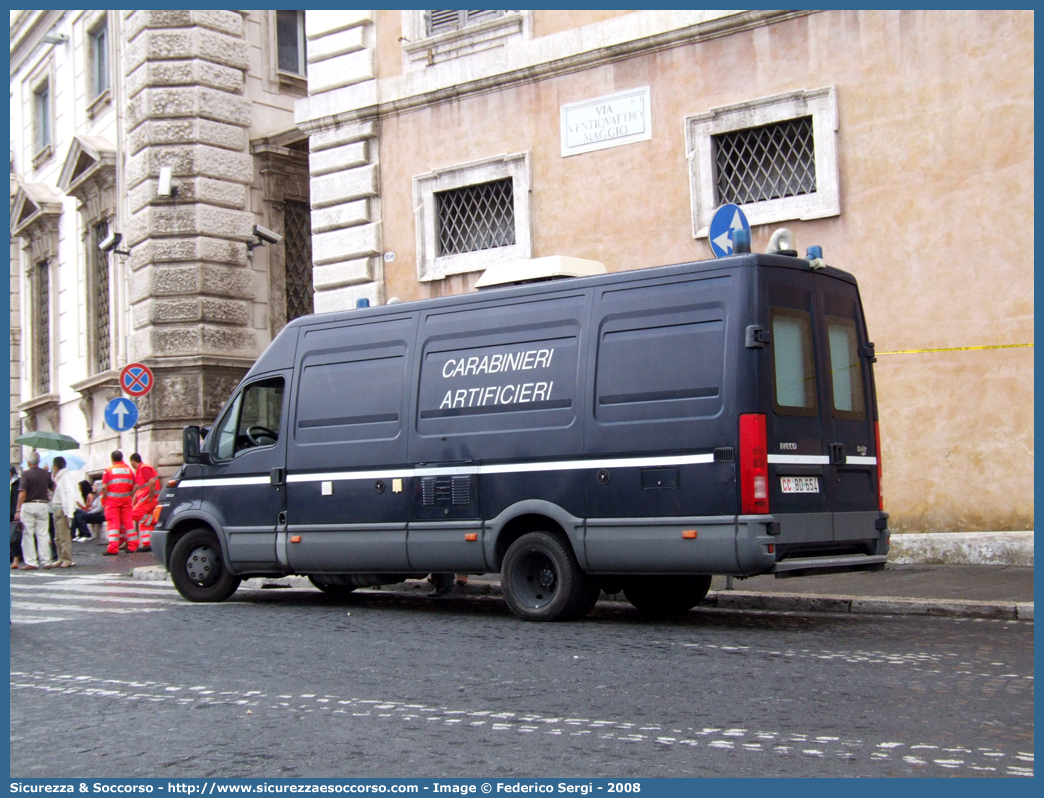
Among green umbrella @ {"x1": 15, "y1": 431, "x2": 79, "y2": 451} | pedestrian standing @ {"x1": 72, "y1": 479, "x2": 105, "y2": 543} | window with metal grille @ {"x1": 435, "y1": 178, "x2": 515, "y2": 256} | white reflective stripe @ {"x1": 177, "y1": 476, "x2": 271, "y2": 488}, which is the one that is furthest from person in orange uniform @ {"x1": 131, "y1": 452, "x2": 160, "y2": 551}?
white reflective stripe @ {"x1": 177, "y1": 476, "x2": 271, "y2": 488}

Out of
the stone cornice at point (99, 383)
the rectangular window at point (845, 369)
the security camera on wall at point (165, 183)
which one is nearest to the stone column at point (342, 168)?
the security camera on wall at point (165, 183)

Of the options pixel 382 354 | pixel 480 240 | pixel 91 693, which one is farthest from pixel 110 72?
pixel 91 693

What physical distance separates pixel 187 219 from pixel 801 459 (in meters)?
14.8

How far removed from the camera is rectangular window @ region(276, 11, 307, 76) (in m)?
23.3

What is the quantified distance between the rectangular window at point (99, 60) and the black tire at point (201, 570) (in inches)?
599

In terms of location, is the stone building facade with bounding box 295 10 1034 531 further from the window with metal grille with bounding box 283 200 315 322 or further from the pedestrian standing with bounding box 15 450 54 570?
the window with metal grille with bounding box 283 200 315 322

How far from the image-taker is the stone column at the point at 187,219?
20.7 meters

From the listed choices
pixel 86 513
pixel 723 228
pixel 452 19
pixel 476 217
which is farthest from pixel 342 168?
pixel 86 513

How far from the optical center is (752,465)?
27.4 feet

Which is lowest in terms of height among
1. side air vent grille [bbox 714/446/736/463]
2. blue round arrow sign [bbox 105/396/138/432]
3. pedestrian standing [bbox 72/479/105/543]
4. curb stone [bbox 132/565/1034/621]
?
curb stone [bbox 132/565/1034/621]

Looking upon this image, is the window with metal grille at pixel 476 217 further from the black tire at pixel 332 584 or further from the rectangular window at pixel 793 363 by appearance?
the rectangular window at pixel 793 363

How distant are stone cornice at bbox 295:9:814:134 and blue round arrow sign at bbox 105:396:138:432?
4694mm

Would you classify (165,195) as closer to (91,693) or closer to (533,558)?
(533,558)

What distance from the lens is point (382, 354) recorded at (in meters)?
10.4
